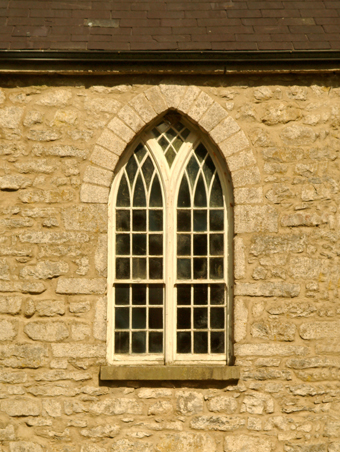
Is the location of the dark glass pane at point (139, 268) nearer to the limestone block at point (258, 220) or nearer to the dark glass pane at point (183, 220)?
the dark glass pane at point (183, 220)

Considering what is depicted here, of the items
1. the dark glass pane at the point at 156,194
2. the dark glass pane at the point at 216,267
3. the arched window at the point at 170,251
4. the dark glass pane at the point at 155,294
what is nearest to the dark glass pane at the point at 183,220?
the arched window at the point at 170,251

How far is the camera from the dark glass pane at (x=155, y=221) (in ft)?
19.7

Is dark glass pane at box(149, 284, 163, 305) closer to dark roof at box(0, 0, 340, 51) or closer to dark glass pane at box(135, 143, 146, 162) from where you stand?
dark glass pane at box(135, 143, 146, 162)

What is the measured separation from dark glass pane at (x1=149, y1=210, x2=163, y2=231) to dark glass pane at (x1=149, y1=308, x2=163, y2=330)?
891 mm

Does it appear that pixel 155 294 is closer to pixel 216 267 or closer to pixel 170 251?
pixel 170 251

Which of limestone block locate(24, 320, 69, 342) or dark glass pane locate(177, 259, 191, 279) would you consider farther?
dark glass pane locate(177, 259, 191, 279)

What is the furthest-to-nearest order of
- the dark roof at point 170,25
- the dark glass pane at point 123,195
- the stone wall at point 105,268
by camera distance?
the dark glass pane at point 123,195 → the dark roof at point 170,25 → the stone wall at point 105,268

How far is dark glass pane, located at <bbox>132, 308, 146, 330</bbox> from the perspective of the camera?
5926 mm

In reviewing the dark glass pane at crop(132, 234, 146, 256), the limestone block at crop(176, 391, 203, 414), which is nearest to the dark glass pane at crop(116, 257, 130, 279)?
the dark glass pane at crop(132, 234, 146, 256)

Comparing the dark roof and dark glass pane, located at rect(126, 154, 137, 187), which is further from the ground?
the dark roof

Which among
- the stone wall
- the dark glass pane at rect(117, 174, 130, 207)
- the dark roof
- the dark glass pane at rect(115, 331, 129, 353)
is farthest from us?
the dark glass pane at rect(117, 174, 130, 207)

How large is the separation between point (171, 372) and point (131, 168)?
7.38 ft

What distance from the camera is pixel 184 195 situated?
6055 mm

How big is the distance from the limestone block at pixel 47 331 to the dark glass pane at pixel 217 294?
→ 160cm
